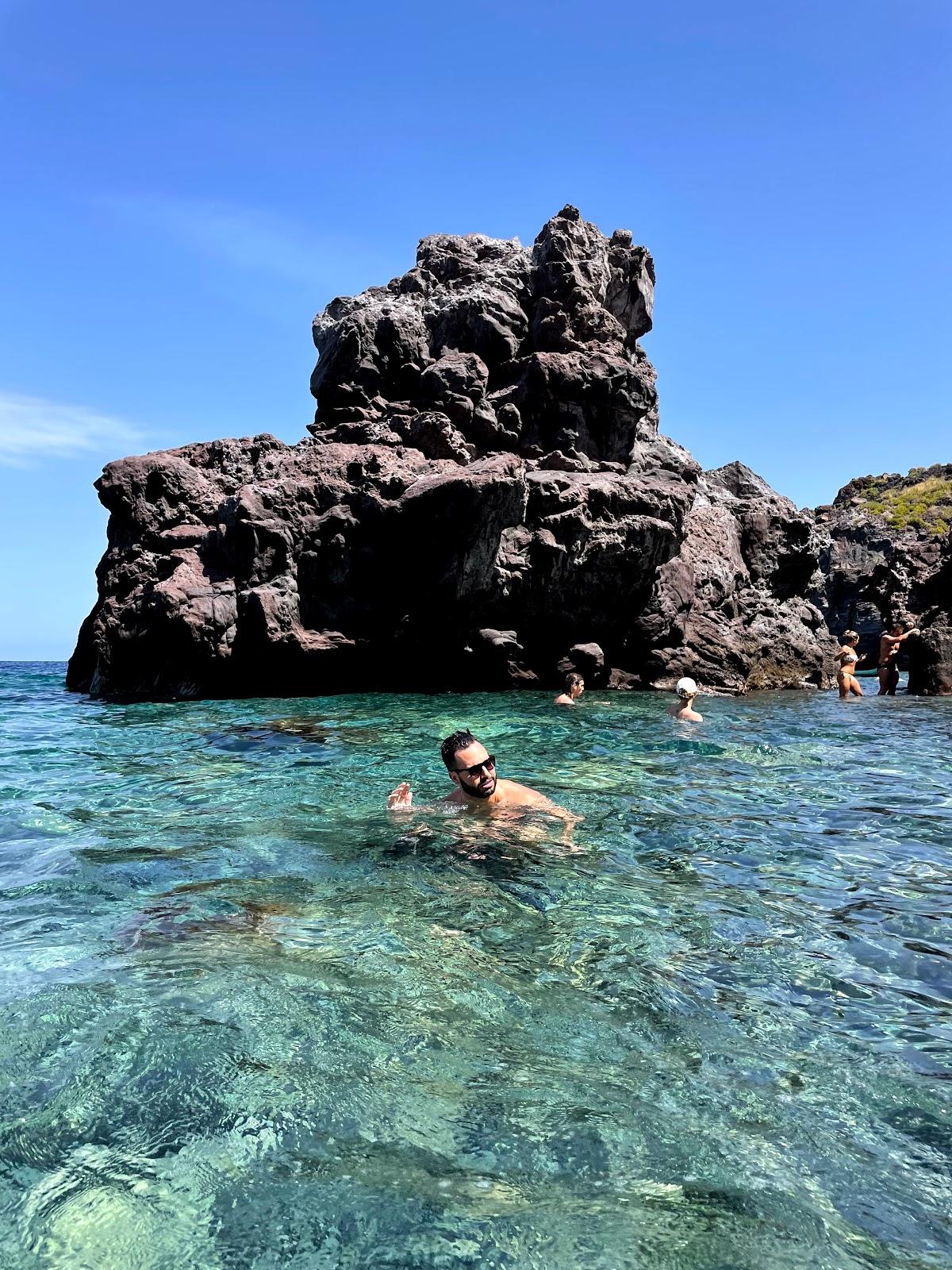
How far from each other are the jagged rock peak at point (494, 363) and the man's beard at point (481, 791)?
18066 millimetres

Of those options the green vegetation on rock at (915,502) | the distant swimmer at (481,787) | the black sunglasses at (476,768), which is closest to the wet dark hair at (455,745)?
the distant swimmer at (481,787)

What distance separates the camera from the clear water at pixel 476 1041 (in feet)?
7.28

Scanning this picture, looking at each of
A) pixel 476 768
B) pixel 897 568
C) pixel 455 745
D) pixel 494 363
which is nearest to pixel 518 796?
pixel 476 768

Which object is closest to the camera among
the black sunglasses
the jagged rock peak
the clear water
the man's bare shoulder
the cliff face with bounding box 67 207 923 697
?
the clear water

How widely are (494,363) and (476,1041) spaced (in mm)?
26119

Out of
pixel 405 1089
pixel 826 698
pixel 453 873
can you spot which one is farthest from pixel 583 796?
pixel 826 698

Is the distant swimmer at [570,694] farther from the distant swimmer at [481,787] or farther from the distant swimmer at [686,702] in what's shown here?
the distant swimmer at [481,787]

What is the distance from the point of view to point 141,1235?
2.18 meters

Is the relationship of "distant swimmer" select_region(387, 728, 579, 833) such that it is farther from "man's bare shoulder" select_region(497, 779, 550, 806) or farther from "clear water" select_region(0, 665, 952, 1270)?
"clear water" select_region(0, 665, 952, 1270)

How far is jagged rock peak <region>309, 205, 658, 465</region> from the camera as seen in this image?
2511 centimetres

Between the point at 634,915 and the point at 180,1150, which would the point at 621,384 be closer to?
the point at 634,915

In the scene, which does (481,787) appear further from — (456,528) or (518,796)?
(456,528)

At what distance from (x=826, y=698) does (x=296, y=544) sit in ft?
47.9

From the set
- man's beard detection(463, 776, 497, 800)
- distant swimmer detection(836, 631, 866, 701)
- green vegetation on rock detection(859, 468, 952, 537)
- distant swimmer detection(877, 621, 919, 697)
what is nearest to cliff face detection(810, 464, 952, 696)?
green vegetation on rock detection(859, 468, 952, 537)
